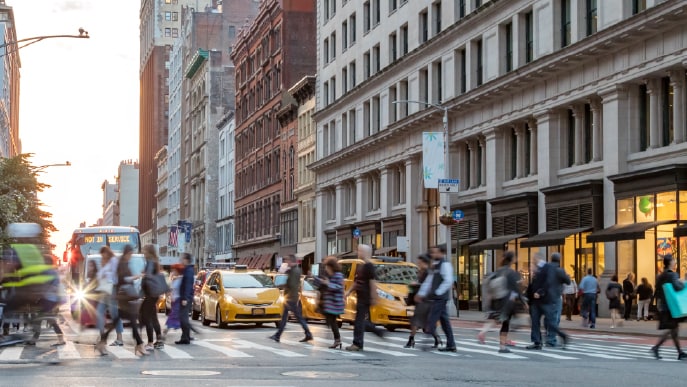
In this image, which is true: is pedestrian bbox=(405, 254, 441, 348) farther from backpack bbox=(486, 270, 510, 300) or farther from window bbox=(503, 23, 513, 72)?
window bbox=(503, 23, 513, 72)

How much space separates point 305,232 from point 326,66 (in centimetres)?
1227

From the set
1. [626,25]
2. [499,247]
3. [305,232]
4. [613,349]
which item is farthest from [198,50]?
[613,349]

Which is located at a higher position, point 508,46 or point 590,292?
point 508,46

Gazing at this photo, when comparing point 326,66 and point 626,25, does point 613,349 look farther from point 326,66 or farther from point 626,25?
point 326,66

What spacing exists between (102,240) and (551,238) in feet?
70.5

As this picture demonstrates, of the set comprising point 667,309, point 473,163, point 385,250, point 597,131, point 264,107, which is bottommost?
point 667,309

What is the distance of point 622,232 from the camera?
115 ft

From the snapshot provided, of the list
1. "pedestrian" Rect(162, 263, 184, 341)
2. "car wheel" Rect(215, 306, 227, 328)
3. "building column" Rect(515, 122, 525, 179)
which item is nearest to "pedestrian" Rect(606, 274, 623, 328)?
"car wheel" Rect(215, 306, 227, 328)

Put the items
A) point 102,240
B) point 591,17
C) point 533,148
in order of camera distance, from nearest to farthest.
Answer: point 591,17 < point 533,148 < point 102,240

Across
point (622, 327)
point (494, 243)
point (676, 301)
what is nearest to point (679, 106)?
point (622, 327)

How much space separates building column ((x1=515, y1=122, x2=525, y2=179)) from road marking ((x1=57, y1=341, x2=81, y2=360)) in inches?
1010

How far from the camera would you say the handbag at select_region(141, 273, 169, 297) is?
19812 mm

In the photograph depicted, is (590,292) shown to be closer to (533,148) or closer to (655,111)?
(655,111)

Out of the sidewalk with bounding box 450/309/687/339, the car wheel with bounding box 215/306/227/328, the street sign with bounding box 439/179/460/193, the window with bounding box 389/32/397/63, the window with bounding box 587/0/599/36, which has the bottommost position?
the sidewalk with bounding box 450/309/687/339
